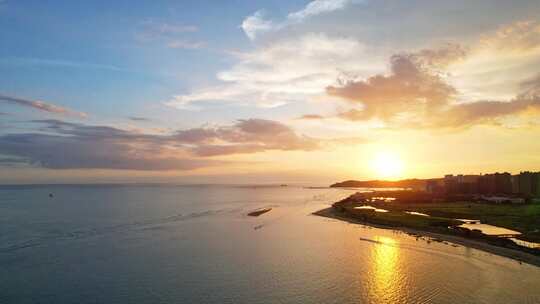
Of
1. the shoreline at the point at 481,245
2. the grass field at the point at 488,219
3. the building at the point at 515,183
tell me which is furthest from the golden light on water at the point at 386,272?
the building at the point at 515,183

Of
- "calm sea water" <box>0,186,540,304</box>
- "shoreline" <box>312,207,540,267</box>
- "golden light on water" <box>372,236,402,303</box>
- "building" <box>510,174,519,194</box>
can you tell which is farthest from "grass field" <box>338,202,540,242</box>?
"building" <box>510,174,519,194</box>

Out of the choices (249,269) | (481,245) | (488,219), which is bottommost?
(249,269)

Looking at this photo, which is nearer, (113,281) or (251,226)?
(113,281)

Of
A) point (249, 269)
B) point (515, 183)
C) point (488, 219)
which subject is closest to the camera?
point (249, 269)

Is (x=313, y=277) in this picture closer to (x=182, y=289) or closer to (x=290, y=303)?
(x=290, y=303)

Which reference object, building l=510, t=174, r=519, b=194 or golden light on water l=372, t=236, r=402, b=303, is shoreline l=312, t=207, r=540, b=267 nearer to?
golden light on water l=372, t=236, r=402, b=303

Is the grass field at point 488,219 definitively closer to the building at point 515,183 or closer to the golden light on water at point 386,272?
the golden light on water at point 386,272

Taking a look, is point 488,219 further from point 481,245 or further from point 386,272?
point 386,272

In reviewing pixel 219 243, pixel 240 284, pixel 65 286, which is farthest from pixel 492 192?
pixel 65 286

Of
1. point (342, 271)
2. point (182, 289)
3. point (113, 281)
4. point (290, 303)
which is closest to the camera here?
point (290, 303)

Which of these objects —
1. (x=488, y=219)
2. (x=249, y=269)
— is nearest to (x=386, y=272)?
(x=249, y=269)

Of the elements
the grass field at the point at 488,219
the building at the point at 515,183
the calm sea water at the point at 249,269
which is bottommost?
the calm sea water at the point at 249,269
